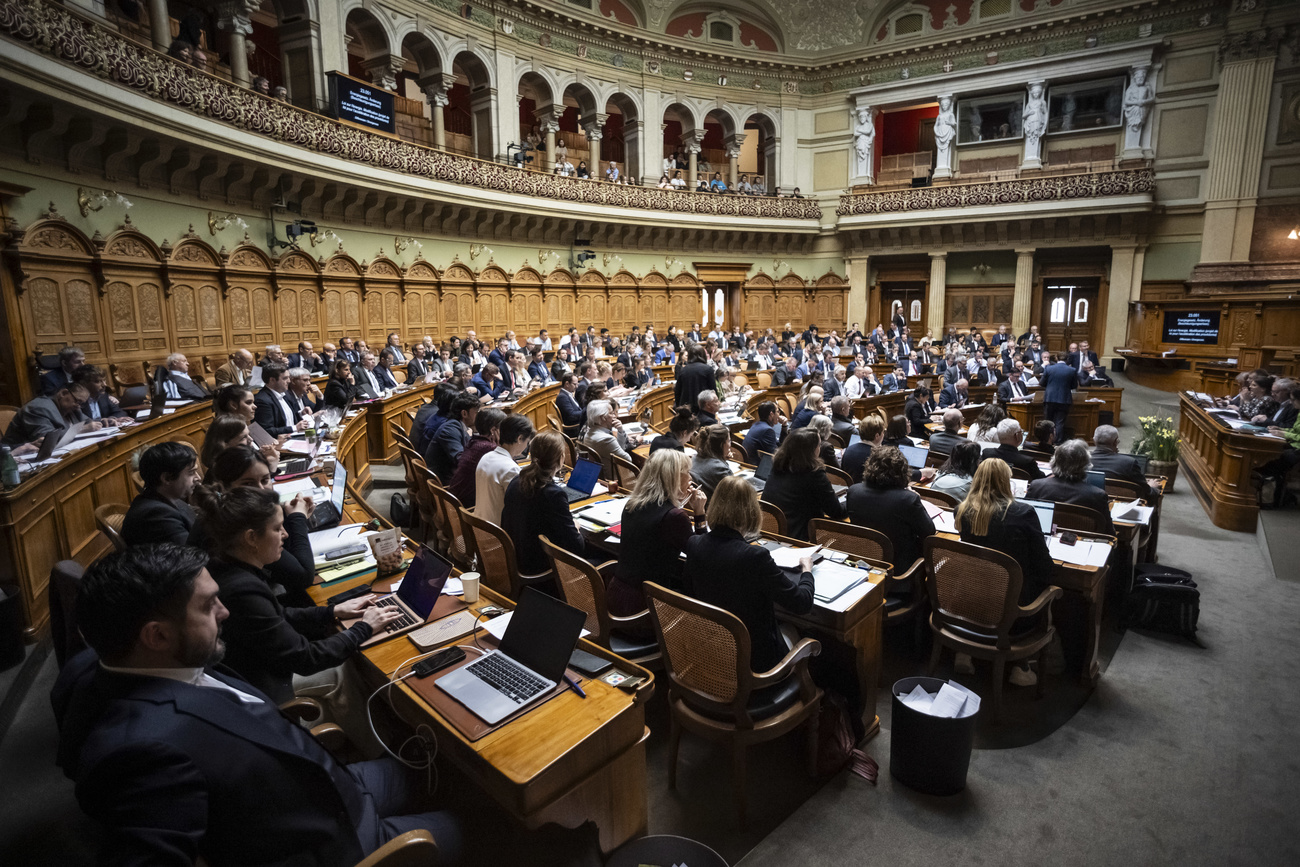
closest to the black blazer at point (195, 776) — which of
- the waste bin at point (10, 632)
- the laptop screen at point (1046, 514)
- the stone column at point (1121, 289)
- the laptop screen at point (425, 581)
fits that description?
the laptop screen at point (425, 581)

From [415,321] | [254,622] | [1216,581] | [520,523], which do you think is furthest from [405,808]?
[415,321]

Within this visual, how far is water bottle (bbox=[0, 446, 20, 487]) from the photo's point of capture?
347 centimetres

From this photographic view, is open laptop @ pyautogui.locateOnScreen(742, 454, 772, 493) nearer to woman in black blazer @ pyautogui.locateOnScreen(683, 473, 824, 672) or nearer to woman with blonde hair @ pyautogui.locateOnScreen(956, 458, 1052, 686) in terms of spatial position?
woman with blonde hair @ pyautogui.locateOnScreen(956, 458, 1052, 686)

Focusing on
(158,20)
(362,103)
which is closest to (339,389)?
(158,20)

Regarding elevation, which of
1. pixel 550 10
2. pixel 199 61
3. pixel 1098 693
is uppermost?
pixel 550 10

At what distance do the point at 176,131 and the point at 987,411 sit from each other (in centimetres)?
1042

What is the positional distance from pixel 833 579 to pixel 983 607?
2.85ft

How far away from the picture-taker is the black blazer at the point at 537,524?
3.46 metres

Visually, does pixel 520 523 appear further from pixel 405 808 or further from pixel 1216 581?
pixel 1216 581

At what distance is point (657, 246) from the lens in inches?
780

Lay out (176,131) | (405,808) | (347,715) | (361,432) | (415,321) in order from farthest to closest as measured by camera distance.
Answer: (415,321) < (176,131) < (361,432) < (347,715) < (405,808)

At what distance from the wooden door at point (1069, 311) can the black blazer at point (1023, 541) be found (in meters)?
18.6

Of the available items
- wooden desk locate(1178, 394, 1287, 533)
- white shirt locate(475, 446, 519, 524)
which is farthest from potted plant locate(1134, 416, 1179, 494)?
white shirt locate(475, 446, 519, 524)

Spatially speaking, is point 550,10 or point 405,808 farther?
point 550,10
